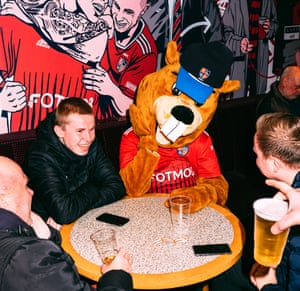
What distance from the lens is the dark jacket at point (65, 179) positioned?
2188mm

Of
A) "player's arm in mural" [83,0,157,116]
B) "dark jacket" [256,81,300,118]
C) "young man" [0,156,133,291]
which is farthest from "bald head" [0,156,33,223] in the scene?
"dark jacket" [256,81,300,118]

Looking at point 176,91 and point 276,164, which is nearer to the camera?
point 276,164

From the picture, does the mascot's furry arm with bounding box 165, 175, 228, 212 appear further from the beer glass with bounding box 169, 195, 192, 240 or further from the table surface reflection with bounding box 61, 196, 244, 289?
the beer glass with bounding box 169, 195, 192, 240

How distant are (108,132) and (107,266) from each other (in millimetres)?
1695

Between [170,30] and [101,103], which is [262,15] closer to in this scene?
[170,30]

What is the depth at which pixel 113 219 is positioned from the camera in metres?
2.08

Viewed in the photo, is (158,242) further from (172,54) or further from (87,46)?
(87,46)

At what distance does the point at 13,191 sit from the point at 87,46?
194cm

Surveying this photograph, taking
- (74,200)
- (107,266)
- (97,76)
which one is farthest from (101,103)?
(107,266)

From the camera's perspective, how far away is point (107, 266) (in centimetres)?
160

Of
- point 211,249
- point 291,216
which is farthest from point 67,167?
point 291,216

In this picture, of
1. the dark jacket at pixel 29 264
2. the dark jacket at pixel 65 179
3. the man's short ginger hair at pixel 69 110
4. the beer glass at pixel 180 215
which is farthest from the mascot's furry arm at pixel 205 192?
the dark jacket at pixel 29 264

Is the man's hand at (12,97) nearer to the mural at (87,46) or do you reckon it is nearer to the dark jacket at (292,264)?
the mural at (87,46)

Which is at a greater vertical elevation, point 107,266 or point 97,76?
point 97,76
